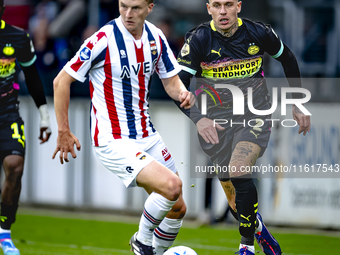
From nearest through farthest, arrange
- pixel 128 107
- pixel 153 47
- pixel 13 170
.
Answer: pixel 128 107 → pixel 153 47 → pixel 13 170

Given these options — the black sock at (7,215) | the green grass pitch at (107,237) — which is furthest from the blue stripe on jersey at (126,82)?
the green grass pitch at (107,237)

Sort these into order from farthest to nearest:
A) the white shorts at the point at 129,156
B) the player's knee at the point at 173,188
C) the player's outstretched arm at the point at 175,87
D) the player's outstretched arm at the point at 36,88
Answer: the player's outstretched arm at the point at 36,88 → the player's outstretched arm at the point at 175,87 → the white shorts at the point at 129,156 → the player's knee at the point at 173,188

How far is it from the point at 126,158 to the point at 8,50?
7.12 ft

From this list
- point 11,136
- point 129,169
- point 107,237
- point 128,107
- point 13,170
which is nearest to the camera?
point 129,169

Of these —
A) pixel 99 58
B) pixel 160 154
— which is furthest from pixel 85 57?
pixel 160 154

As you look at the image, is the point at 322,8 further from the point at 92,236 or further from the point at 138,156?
the point at 138,156

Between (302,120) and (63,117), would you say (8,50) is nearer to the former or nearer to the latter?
(63,117)

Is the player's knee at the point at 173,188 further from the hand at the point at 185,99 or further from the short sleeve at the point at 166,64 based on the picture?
the short sleeve at the point at 166,64

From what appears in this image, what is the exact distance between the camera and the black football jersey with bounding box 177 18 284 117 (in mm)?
5527

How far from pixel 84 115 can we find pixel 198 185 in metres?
Answer: 2.49

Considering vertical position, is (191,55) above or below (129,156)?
above

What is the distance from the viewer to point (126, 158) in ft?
15.9

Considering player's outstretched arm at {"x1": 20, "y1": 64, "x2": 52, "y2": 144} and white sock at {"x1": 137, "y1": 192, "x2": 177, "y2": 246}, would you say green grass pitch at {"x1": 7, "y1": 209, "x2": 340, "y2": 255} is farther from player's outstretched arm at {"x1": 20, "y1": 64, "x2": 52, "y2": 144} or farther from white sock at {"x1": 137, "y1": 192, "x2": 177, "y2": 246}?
white sock at {"x1": 137, "y1": 192, "x2": 177, "y2": 246}

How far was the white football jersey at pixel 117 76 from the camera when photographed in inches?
191
